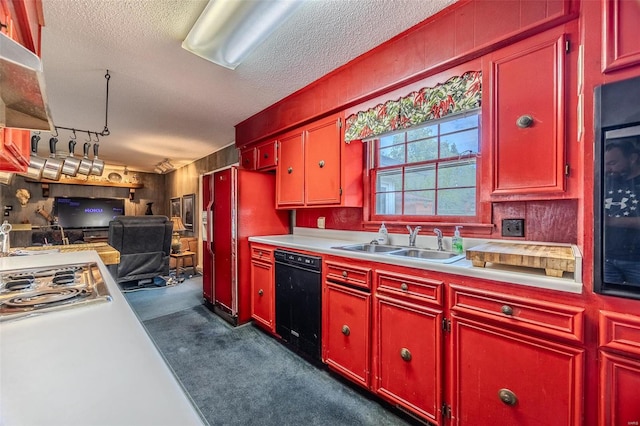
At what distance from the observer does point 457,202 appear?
2006 mm

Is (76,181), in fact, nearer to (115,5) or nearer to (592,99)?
(115,5)

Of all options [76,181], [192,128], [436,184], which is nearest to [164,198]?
[76,181]

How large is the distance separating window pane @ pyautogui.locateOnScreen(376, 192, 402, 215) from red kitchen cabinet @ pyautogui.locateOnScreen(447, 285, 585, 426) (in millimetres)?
1053

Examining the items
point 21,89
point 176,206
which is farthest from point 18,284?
point 176,206

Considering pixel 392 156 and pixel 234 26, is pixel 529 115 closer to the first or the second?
pixel 392 156

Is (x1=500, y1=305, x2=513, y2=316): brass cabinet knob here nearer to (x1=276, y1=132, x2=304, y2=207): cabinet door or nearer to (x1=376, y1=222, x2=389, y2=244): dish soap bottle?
(x1=376, y1=222, x2=389, y2=244): dish soap bottle

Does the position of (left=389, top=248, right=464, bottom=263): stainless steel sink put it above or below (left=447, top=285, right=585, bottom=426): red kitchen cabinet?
above

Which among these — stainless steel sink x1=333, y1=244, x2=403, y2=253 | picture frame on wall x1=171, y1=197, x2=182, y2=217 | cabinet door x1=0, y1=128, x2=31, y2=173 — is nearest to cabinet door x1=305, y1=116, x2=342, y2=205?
stainless steel sink x1=333, y1=244, x2=403, y2=253

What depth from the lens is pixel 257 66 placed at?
2264mm

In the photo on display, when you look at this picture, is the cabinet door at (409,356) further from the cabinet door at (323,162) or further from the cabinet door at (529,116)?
the cabinet door at (323,162)

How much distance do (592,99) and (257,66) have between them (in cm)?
211

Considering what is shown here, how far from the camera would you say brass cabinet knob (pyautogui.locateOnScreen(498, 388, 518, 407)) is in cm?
123

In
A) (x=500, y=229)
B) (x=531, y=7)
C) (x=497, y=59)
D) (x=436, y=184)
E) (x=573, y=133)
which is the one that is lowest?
(x=500, y=229)

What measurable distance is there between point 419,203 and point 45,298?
86.1 inches
